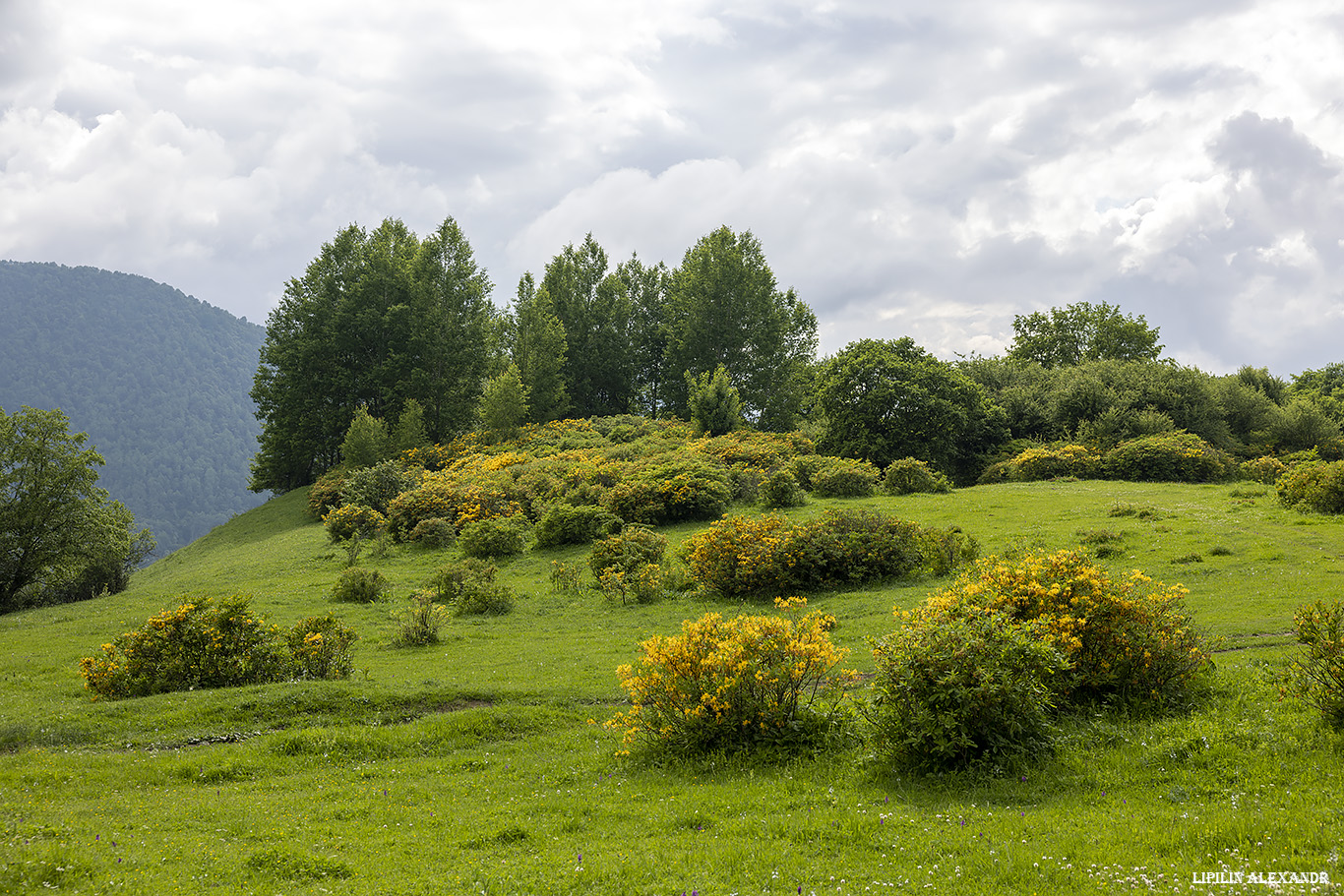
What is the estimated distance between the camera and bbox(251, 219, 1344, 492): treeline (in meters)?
43.5

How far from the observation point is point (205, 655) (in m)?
13.9

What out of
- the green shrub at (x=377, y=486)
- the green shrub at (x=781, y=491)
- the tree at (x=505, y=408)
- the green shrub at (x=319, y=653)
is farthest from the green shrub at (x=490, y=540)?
the tree at (x=505, y=408)

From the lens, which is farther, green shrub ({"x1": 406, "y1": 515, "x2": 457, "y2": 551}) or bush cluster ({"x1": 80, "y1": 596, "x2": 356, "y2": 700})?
green shrub ({"x1": 406, "y1": 515, "x2": 457, "y2": 551})

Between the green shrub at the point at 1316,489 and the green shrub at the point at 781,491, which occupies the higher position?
the green shrub at the point at 781,491

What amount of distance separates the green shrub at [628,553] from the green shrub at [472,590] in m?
2.97

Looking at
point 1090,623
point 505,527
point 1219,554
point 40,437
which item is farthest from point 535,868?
point 40,437

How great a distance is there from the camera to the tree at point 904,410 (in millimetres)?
41594

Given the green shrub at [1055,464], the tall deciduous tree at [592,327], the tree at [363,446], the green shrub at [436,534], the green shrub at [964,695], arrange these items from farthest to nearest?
the tall deciduous tree at [592,327] < the tree at [363,446] < the green shrub at [1055,464] < the green shrub at [436,534] < the green shrub at [964,695]

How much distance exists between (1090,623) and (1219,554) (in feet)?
41.2

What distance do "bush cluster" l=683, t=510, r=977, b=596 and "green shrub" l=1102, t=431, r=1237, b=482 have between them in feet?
72.7

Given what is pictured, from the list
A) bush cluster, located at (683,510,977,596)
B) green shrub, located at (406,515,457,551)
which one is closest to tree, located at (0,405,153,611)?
green shrub, located at (406,515,457,551)

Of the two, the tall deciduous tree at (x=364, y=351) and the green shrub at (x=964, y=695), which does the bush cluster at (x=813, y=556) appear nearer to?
the green shrub at (x=964, y=695)

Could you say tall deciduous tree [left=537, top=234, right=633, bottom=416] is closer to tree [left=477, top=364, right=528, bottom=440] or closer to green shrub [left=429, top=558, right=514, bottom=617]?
tree [left=477, top=364, right=528, bottom=440]

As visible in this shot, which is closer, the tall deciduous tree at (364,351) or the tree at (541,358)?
the tall deciduous tree at (364,351)
